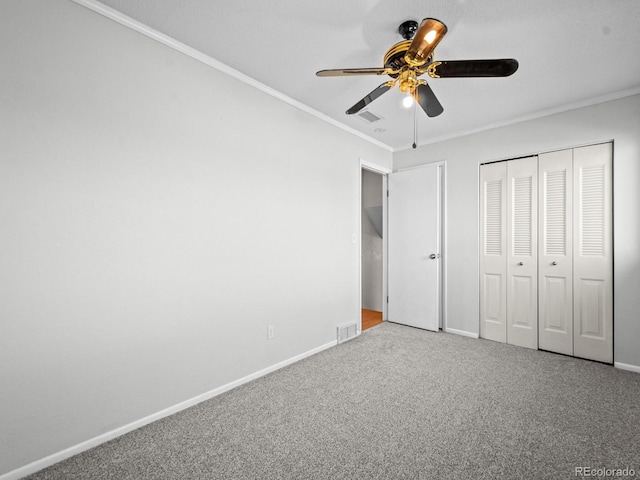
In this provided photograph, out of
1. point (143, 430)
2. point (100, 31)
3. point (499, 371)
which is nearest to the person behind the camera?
point (100, 31)

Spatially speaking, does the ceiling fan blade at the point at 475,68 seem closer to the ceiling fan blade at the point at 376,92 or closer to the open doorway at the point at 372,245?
the ceiling fan blade at the point at 376,92

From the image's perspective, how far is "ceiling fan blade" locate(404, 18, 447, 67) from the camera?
136 cm

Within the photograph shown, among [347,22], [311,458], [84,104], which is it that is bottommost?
[311,458]

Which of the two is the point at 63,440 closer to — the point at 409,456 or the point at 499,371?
the point at 409,456

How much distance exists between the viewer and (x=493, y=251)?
11.2ft

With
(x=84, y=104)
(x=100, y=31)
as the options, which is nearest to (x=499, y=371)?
(x=84, y=104)

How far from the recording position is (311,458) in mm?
1578

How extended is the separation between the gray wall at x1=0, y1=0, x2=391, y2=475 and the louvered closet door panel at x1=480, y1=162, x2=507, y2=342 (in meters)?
2.28

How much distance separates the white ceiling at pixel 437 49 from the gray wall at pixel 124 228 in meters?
0.23

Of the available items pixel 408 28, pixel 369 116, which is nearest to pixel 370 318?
pixel 369 116

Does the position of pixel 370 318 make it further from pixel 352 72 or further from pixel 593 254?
pixel 352 72

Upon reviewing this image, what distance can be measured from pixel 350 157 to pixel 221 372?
260cm

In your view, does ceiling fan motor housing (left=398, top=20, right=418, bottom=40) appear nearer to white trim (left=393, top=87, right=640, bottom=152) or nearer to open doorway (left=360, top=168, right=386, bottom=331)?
white trim (left=393, top=87, right=640, bottom=152)

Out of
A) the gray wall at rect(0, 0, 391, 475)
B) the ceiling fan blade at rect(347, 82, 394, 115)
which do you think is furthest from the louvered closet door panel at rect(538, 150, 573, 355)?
the gray wall at rect(0, 0, 391, 475)
